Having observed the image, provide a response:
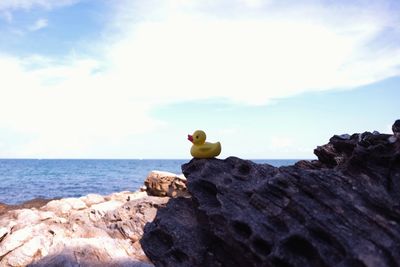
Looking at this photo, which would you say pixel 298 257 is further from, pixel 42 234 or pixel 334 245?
pixel 42 234

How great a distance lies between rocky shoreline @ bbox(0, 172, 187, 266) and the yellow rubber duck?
4.28m

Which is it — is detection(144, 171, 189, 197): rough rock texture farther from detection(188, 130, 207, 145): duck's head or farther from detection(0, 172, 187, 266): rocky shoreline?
detection(188, 130, 207, 145): duck's head

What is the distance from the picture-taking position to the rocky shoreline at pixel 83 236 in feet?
33.4

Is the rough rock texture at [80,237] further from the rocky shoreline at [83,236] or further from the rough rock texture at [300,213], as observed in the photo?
the rough rock texture at [300,213]

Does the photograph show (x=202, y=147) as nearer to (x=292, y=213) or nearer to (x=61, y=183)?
(x=292, y=213)

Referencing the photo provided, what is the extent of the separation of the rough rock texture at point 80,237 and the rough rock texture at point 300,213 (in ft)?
14.2

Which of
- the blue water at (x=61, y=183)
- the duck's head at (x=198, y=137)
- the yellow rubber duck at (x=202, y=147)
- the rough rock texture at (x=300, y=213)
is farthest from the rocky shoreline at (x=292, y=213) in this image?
the blue water at (x=61, y=183)

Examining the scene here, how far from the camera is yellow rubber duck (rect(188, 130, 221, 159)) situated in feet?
22.6

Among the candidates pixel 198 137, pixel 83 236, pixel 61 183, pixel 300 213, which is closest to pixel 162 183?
pixel 83 236

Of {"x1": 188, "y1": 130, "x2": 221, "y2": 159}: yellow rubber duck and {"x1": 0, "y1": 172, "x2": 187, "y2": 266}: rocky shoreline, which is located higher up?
{"x1": 188, "y1": 130, "x2": 221, "y2": 159}: yellow rubber duck

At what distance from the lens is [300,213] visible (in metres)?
4.83

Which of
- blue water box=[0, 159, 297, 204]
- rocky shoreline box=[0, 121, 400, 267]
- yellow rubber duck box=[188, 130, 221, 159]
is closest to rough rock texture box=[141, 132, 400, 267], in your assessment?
rocky shoreline box=[0, 121, 400, 267]

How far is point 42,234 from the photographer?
491 inches

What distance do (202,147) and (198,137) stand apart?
0.20 metres
